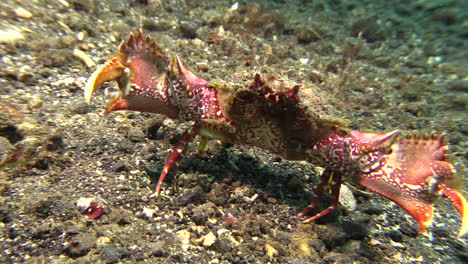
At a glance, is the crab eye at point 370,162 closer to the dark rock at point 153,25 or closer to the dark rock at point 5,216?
the dark rock at point 5,216

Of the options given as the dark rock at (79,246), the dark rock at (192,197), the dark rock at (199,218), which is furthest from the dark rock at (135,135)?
the dark rock at (79,246)

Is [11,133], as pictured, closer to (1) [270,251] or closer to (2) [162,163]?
(2) [162,163]

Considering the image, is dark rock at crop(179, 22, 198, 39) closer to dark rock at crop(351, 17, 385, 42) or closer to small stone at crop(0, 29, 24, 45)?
small stone at crop(0, 29, 24, 45)

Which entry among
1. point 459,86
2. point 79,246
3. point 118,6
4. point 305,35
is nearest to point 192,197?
point 79,246

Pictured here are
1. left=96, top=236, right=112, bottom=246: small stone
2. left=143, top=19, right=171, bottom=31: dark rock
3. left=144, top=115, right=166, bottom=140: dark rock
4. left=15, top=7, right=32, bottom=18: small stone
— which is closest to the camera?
left=96, top=236, right=112, bottom=246: small stone

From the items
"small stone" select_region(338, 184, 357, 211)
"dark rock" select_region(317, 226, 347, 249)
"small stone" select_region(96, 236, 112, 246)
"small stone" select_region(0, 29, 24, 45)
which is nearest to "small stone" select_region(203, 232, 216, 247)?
"small stone" select_region(96, 236, 112, 246)

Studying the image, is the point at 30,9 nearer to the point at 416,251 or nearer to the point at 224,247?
the point at 224,247

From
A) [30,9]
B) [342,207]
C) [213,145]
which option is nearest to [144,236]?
[213,145]
